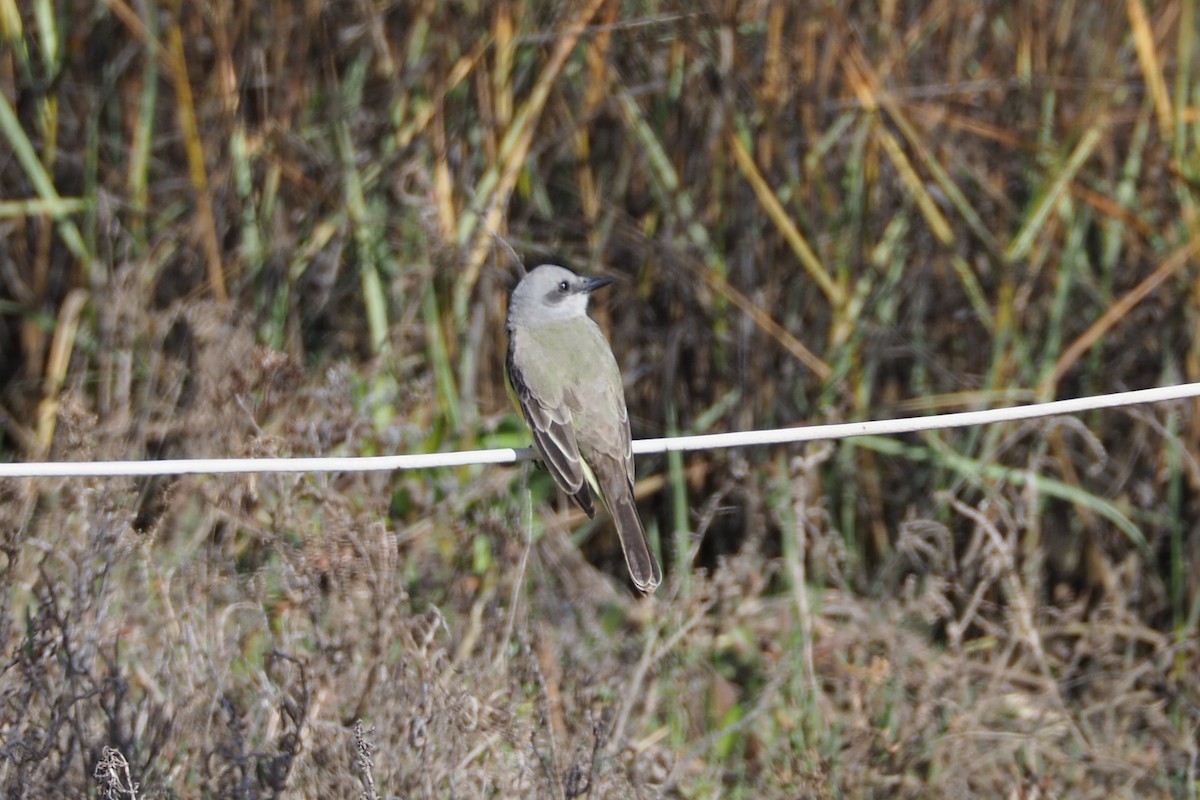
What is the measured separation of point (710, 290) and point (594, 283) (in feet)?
3.93

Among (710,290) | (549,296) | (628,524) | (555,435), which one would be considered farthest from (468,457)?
(710,290)

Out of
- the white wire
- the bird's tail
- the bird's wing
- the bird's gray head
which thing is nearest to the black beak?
the bird's gray head

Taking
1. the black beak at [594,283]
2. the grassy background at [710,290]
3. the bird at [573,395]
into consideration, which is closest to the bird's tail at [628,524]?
the bird at [573,395]

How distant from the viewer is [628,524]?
4.35 meters

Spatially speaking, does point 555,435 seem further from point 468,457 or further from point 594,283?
point 468,457

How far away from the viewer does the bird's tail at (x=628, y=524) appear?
410cm

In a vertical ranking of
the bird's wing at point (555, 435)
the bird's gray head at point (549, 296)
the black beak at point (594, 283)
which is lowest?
the bird's wing at point (555, 435)

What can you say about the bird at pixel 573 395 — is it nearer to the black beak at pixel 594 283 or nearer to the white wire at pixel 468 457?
the black beak at pixel 594 283

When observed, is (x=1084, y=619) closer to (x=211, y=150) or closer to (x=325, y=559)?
(x=325, y=559)

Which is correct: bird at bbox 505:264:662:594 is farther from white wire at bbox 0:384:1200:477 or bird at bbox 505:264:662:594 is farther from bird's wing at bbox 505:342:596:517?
white wire at bbox 0:384:1200:477

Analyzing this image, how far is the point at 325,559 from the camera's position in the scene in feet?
14.1

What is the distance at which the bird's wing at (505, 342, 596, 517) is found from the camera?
172 inches

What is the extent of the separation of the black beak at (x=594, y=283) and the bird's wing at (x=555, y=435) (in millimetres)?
342

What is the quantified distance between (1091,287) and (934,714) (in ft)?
6.32
